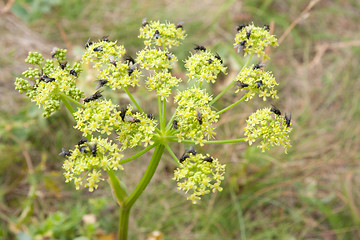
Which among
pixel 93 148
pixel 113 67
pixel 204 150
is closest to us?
pixel 93 148

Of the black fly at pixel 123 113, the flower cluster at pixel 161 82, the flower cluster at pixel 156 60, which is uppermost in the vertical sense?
the flower cluster at pixel 156 60

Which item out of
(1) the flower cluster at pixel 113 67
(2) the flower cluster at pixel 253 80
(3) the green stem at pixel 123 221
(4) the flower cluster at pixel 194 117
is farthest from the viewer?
(3) the green stem at pixel 123 221

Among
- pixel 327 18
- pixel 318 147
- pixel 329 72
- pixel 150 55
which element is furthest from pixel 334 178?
pixel 150 55

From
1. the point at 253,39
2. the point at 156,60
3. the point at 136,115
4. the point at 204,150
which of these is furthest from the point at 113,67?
the point at 204,150

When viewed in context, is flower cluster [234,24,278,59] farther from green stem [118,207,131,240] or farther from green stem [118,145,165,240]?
green stem [118,207,131,240]

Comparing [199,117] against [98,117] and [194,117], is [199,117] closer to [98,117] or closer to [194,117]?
[194,117]

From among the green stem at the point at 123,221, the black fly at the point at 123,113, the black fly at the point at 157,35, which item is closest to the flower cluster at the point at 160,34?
the black fly at the point at 157,35

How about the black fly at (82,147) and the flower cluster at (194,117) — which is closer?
the black fly at (82,147)

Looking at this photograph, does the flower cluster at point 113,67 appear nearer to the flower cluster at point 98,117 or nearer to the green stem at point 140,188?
the flower cluster at point 98,117
